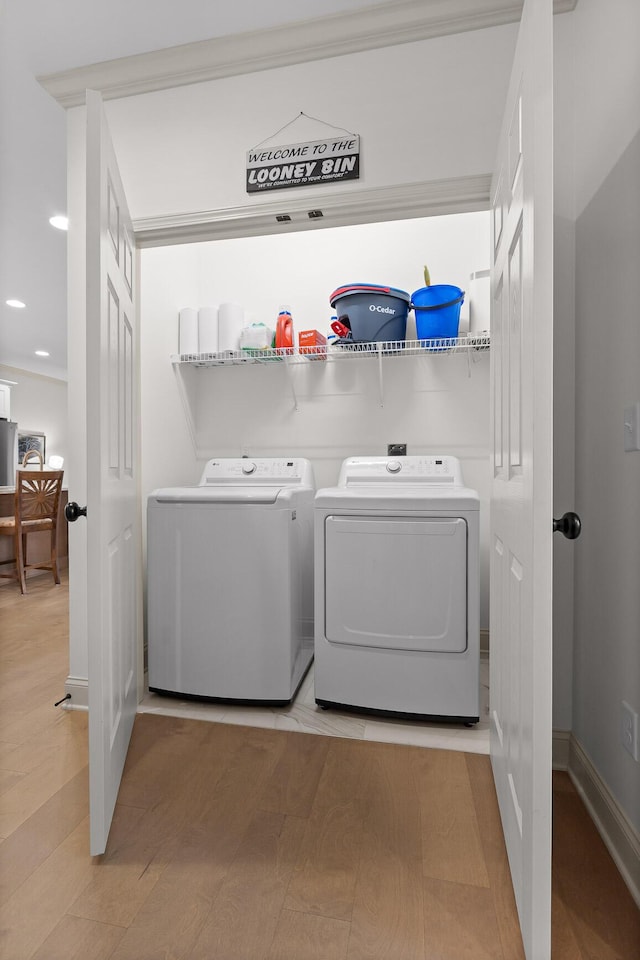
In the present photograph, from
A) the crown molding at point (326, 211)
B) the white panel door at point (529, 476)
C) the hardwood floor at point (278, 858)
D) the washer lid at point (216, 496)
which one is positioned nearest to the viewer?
the white panel door at point (529, 476)

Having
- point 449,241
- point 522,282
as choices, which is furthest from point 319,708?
point 449,241

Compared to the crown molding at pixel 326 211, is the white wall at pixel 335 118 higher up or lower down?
higher up

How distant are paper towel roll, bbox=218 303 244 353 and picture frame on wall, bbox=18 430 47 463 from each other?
21.2ft

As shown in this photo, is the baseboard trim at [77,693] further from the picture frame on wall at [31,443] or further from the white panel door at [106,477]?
the picture frame on wall at [31,443]

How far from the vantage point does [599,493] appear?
53.7 inches

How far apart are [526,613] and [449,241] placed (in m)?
2.21

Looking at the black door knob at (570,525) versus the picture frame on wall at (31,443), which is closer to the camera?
the black door knob at (570,525)

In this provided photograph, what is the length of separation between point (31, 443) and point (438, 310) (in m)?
7.52

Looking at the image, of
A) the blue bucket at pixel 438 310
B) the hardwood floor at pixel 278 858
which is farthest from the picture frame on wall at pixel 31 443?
the blue bucket at pixel 438 310

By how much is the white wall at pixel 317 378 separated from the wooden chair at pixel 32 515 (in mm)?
2031

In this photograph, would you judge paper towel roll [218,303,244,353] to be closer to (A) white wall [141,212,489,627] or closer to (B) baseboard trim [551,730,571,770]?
(A) white wall [141,212,489,627]

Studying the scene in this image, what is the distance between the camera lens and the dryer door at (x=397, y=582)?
1785 mm

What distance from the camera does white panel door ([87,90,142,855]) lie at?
3.82ft

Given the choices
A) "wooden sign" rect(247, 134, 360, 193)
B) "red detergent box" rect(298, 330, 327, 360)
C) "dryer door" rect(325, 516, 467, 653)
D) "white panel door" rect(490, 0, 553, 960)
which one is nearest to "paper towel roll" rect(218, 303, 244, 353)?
"red detergent box" rect(298, 330, 327, 360)
